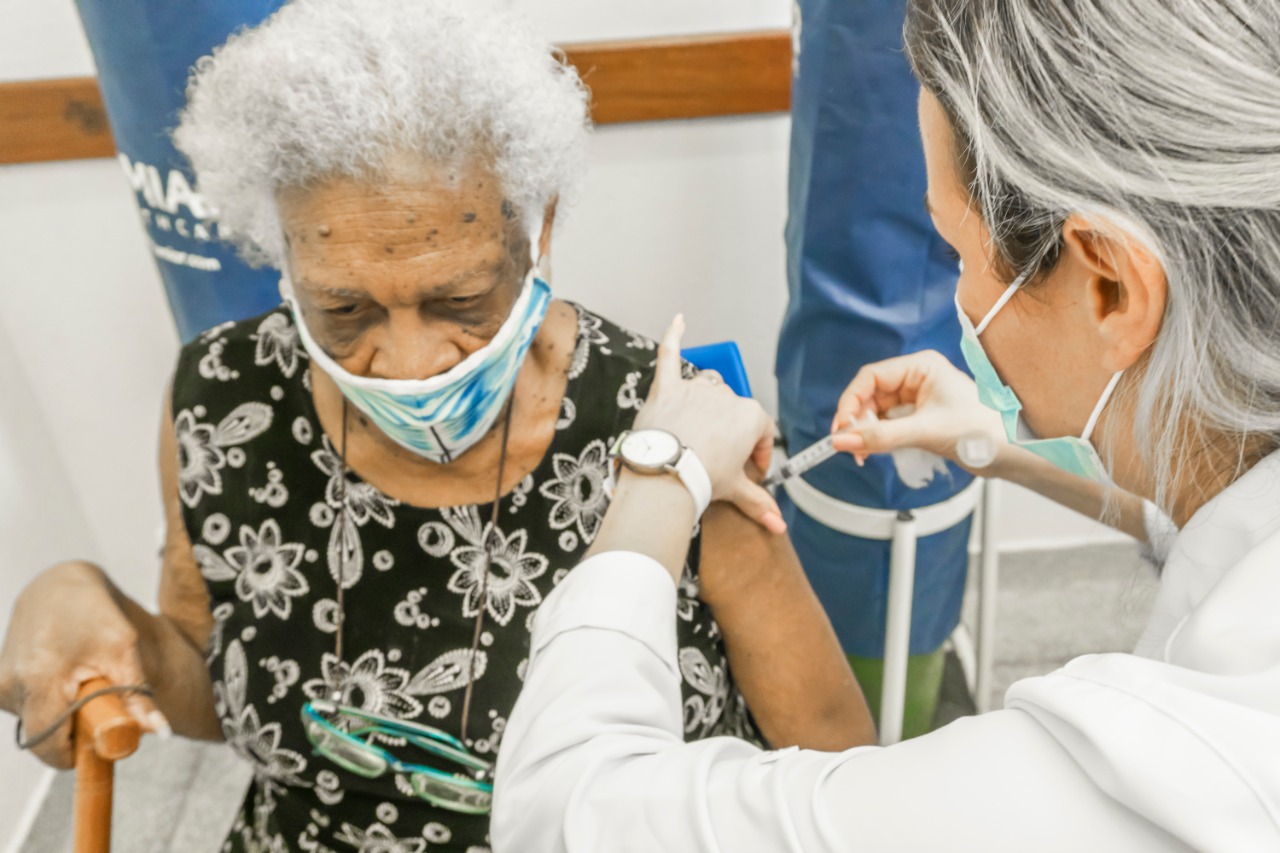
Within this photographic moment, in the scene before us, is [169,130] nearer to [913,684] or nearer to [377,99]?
[377,99]

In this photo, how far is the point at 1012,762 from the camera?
0.59 m

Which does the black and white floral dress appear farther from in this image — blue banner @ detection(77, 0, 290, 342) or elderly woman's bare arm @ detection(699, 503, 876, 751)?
blue banner @ detection(77, 0, 290, 342)

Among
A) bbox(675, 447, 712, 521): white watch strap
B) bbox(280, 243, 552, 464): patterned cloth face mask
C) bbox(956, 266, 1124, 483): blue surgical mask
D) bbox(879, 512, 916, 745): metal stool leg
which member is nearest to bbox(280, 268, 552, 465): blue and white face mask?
bbox(280, 243, 552, 464): patterned cloth face mask

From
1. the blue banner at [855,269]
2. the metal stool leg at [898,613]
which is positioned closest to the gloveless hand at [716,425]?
the blue banner at [855,269]

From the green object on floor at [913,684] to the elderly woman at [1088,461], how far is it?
991 mm

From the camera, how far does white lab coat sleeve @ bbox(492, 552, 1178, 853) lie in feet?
1.88

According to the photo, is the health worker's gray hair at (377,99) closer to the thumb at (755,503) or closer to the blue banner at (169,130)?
the blue banner at (169,130)

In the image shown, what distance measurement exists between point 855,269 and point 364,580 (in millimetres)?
821

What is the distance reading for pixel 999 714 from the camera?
2.06 ft

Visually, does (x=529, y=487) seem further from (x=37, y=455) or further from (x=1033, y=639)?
(x=1033, y=639)

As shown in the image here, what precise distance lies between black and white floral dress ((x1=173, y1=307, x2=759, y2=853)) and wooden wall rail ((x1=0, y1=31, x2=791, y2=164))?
754 mm

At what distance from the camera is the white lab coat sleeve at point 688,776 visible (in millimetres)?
573

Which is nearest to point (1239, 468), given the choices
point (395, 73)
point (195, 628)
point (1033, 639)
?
point (395, 73)

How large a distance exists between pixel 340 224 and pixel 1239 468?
2.82 feet
